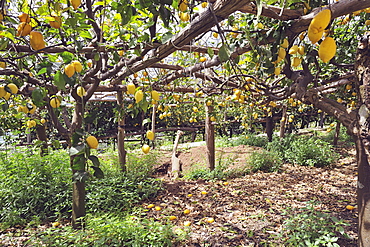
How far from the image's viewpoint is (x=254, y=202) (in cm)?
306

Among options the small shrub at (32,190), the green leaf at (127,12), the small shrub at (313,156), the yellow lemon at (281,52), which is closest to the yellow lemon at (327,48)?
the yellow lemon at (281,52)

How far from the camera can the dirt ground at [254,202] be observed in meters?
2.27

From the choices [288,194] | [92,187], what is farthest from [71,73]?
[288,194]

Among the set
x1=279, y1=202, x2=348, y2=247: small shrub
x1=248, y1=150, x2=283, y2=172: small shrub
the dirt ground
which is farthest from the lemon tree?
x1=248, y1=150, x2=283, y2=172: small shrub

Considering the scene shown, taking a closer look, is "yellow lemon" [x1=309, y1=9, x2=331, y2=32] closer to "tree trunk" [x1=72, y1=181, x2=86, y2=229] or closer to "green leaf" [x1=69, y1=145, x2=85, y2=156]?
"green leaf" [x1=69, y1=145, x2=85, y2=156]

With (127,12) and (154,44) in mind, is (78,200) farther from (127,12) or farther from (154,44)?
(127,12)

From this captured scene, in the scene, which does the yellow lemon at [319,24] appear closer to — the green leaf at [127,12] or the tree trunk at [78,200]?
the green leaf at [127,12]

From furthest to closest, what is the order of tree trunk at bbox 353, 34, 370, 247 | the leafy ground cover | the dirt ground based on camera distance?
1. the dirt ground
2. the leafy ground cover
3. tree trunk at bbox 353, 34, 370, 247

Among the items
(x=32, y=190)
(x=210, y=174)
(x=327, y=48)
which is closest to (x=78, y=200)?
(x=32, y=190)

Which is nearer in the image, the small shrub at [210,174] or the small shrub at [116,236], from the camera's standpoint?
the small shrub at [116,236]

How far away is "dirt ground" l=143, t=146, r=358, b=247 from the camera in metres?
2.27

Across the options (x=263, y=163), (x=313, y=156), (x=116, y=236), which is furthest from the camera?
(x=313, y=156)

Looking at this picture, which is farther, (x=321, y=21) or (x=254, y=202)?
(x=254, y=202)

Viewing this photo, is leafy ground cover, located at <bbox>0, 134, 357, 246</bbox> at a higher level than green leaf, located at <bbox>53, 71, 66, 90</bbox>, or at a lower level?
lower
